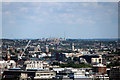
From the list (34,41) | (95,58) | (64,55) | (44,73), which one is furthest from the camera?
(34,41)

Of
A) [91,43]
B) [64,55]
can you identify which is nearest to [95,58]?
[64,55]

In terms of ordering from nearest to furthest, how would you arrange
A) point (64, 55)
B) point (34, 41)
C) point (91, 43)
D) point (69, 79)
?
point (69, 79) < point (64, 55) < point (34, 41) < point (91, 43)

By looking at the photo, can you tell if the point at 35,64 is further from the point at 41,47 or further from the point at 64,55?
the point at 41,47

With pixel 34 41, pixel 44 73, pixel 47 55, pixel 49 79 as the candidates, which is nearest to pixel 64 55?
pixel 47 55

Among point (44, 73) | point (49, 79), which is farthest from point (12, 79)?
point (44, 73)

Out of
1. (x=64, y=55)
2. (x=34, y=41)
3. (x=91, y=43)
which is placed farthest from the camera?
(x=91, y=43)

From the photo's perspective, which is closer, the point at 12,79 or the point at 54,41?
the point at 12,79

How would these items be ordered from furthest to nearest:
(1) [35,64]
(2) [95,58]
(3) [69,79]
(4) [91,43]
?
(4) [91,43] → (2) [95,58] → (1) [35,64] → (3) [69,79]

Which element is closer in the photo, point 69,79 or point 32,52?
point 69,79

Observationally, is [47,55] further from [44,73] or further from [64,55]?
[44,73]
